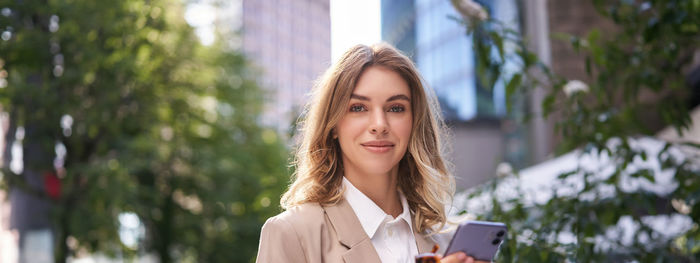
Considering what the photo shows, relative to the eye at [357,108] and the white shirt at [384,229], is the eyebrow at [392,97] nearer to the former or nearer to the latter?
the eye at [357,108]

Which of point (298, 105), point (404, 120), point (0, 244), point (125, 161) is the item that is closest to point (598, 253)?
point (404, 120)

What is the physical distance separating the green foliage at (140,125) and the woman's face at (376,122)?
211 centimetres

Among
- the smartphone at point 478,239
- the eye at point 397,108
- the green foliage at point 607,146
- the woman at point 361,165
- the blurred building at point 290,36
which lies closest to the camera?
the smartphone at point 478,239

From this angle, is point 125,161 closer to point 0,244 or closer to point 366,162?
point 0,244

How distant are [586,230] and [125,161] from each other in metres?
10.6

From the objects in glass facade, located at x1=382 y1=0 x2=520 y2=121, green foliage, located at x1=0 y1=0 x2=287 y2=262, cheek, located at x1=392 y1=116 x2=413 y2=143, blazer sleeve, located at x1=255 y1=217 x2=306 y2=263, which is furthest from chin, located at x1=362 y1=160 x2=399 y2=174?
glass facade, located at x1=382 y1=0 x2=520 y2=121

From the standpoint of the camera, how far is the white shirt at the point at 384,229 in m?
2.20

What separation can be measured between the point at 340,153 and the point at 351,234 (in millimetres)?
317

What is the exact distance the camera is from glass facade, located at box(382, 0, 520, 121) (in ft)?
114

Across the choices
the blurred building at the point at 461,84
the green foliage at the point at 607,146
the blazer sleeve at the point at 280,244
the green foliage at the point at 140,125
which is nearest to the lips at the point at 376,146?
the blazer sleeve at the point at 280,244

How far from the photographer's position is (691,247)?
10.7 ft

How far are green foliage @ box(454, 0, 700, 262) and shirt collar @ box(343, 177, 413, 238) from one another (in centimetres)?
98

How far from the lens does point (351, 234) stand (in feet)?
6.98

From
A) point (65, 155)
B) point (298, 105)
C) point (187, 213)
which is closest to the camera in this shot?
point (298, 105)
